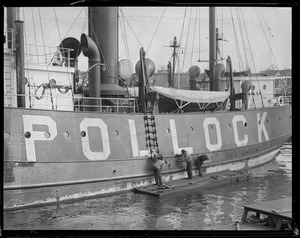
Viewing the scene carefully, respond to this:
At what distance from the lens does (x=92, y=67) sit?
13.8 meters

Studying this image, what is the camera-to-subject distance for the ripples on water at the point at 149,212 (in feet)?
32.6

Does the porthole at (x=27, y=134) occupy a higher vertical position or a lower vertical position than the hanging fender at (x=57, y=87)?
lower

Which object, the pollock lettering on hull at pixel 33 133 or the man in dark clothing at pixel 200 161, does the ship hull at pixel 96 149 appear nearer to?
the pollock lettering on hull at pixel 33 133

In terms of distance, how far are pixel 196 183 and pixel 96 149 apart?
12.1 feet

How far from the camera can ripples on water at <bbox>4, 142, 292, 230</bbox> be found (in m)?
9.92

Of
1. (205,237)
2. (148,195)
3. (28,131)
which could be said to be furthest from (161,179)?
(205,237)

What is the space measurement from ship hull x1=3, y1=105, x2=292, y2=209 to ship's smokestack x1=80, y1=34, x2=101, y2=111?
125 centimetres

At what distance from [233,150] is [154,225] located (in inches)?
303

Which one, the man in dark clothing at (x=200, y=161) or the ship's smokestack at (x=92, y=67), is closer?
the ship's smokestack at (x=92, y=67)

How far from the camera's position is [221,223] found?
1018cm

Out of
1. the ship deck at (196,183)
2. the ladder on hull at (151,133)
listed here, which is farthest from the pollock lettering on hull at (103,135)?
the ship deck at (196,183)

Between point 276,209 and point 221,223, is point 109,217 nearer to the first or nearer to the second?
point 221,223

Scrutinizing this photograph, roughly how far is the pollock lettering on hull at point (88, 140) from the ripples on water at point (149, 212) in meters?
1.34

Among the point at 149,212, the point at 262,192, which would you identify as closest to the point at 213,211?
the point at 149,212
